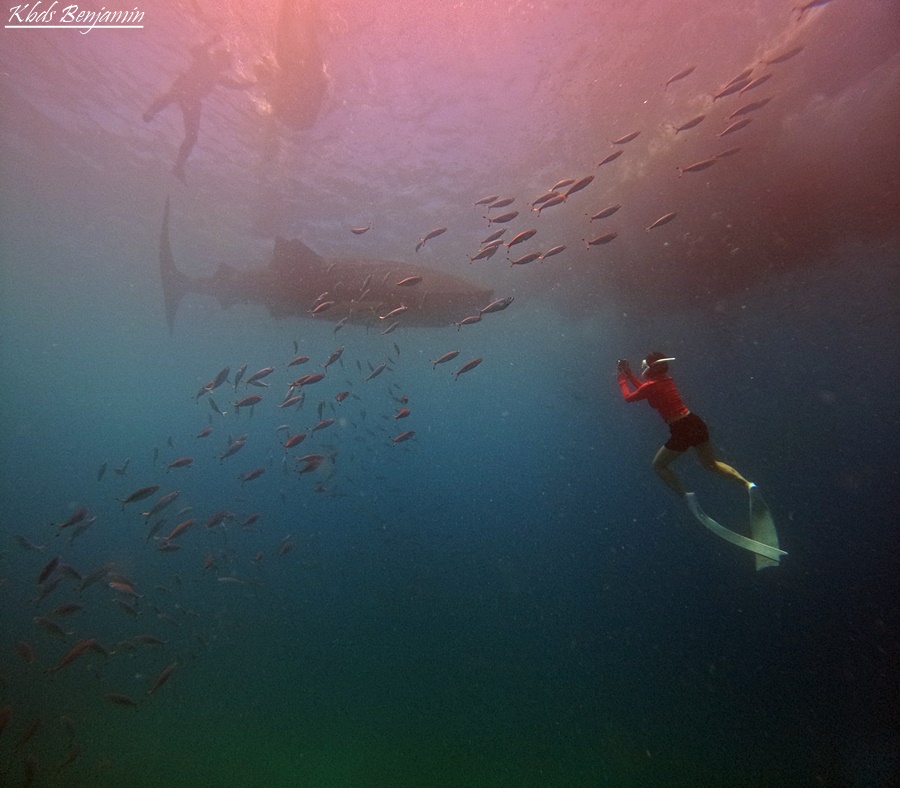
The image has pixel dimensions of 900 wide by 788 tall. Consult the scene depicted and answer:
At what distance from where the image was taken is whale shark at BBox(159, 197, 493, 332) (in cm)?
1191

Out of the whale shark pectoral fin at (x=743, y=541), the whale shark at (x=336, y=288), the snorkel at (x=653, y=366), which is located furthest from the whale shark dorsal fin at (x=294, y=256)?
the whale shark pectoral fin at (x=743, y=541)

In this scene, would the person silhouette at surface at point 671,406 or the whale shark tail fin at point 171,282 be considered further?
the whale shark tail fin at point 171,282

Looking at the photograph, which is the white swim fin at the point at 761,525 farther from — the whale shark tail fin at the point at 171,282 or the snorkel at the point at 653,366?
the whale shark tail fin at the point at 171,282

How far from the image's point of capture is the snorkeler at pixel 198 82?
1098 cm

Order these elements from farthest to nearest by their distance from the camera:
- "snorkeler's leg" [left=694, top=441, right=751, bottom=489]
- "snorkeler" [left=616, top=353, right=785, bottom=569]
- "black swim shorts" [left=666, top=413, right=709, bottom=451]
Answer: "snorkeler's leg" [left=694, top=441, right=751, bottom=489]
"black swim shorts" [left=666, top=413, right=709, bottom=451]
"snorkeler" [left=616, top=353, right=785, bottom=569]

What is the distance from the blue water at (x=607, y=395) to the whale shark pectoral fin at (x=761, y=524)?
17.0ft

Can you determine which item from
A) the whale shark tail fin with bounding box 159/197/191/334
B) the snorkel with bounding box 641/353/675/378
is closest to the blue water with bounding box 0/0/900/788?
the whale shark tail fin with bounding box 159/197/191/334

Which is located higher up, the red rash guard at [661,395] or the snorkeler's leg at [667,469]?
the red rash guard at [661,395]

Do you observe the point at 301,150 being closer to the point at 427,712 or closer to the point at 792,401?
the point at 427,712

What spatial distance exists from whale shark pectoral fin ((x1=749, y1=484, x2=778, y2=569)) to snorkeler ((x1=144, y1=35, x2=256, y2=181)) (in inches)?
631

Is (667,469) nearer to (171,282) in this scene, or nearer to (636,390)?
(636,390)

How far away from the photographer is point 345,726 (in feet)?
34.8

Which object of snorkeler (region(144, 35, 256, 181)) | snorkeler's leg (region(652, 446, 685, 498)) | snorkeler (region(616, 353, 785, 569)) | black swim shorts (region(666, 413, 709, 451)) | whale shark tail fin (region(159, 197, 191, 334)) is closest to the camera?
snorkeler (region(616, 353, 785, 569))

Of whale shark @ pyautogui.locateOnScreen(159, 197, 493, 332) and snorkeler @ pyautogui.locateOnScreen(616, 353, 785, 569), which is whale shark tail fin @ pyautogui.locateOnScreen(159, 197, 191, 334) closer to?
whale shark @ pyautogui.locateOnScreen(159, 197, 493, 332)
